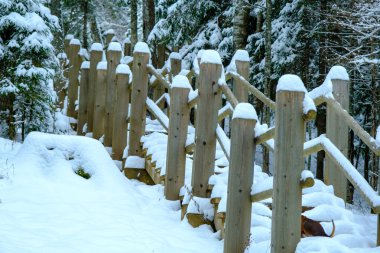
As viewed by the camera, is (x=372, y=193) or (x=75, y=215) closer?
(x=372, y=193)

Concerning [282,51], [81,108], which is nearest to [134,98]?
[81,108]

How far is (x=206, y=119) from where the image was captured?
592 cm

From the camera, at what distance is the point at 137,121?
8.48m

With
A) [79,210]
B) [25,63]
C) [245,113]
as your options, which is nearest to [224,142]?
[245,113]

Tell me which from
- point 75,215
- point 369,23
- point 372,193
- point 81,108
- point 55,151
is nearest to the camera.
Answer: point 372,193

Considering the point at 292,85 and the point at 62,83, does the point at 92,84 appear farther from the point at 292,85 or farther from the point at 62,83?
the point at 292,85

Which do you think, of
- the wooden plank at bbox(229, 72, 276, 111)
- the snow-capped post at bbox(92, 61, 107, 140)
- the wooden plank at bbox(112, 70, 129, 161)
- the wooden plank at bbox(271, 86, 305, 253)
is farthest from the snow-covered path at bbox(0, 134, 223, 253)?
the snow-capped post at bbox(92, 61, 107, 140)

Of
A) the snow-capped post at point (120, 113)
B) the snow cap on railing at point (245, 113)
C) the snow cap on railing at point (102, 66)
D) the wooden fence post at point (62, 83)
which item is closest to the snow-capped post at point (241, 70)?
the snow-capped post at point (120, 113)

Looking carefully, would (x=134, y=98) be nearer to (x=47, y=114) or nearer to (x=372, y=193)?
(x=47, y=114)

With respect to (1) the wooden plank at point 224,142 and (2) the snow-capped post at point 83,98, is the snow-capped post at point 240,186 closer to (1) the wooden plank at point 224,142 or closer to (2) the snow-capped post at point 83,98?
(1) the wooden plank at point 224,142

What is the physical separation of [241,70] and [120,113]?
2.40 m

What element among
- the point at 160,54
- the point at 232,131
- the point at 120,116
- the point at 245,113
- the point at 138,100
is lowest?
the point at 120,116

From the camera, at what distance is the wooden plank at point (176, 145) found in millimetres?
6715

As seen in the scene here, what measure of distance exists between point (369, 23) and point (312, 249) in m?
10.8
